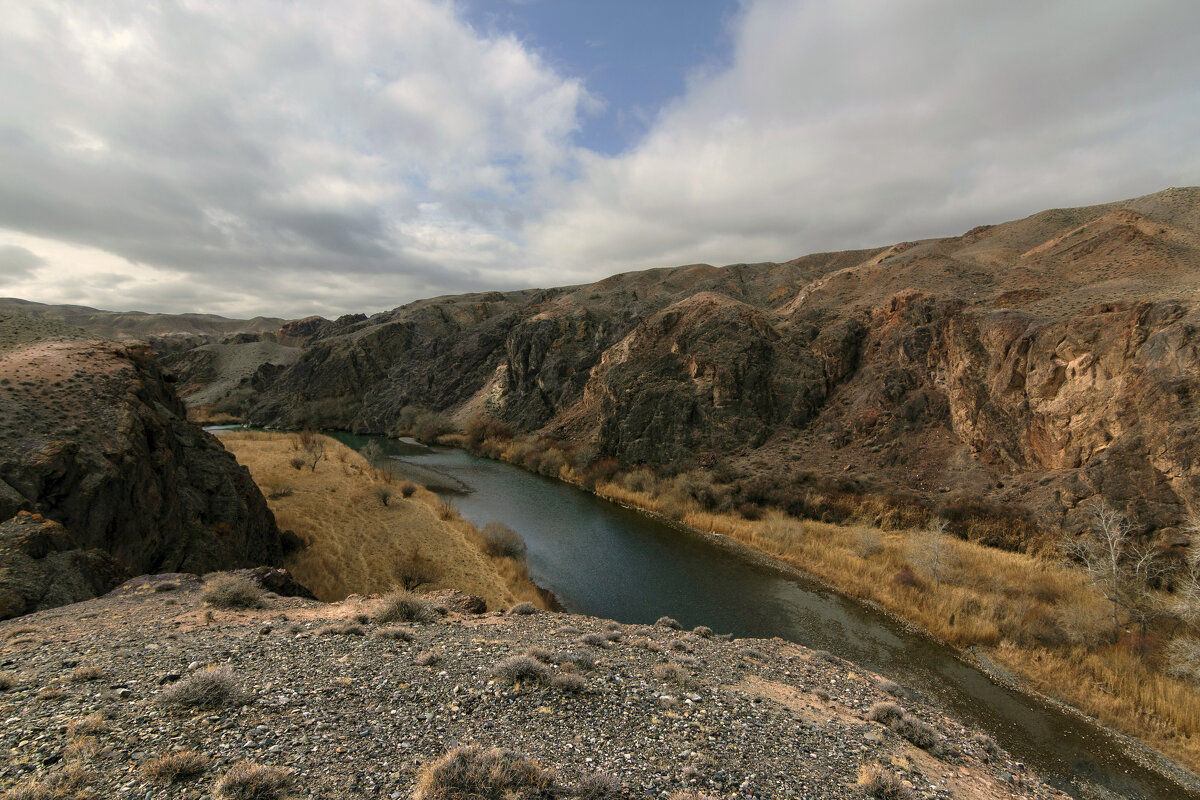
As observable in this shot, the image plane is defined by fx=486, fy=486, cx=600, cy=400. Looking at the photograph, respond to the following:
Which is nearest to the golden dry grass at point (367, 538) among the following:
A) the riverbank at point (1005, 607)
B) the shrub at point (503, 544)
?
the shrub at point (503, 544)

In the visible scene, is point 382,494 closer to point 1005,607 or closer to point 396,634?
point 396,634

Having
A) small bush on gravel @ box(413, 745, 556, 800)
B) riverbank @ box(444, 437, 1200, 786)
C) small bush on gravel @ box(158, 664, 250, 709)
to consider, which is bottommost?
riverbank @ box(444, 437, 1200, 786)

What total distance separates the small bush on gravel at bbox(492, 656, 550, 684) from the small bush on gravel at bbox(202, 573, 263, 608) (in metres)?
7.33

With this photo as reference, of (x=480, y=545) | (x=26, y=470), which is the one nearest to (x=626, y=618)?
(x=480, y=545)

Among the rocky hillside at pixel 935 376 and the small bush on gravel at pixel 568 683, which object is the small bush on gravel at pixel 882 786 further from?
the rocky hillside at pixel 935 376

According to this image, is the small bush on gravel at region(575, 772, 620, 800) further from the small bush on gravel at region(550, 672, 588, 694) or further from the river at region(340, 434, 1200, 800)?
the river at region(340, 434, 1200, 800)

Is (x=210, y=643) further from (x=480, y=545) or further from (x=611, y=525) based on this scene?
(x=611, y=525)

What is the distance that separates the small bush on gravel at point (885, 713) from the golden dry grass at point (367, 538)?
12.0m

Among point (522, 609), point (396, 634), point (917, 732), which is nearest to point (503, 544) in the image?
point (522, 609)

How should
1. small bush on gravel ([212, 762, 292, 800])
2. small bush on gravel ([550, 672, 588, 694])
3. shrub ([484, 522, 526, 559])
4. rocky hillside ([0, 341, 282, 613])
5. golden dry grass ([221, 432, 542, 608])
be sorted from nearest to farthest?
small bush on gravel ([212, 762, 292, 800]), small bush on gravel ([550, 672, 588, 694]), rocky hillside ([0, 341, 282, 613]), golden dry grass ([221, 432, 542, 608]), shrub ([484, 522, 526, 559])

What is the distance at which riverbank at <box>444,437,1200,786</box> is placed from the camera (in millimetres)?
13359

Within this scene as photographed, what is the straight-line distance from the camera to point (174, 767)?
4934 mm

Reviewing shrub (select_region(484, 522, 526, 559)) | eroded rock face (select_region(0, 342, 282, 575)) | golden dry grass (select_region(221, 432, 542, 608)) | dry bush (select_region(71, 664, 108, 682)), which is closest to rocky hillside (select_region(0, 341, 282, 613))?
eroded rock face (select_region(0, 342, 282, 575))

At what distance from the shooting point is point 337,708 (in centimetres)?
708
